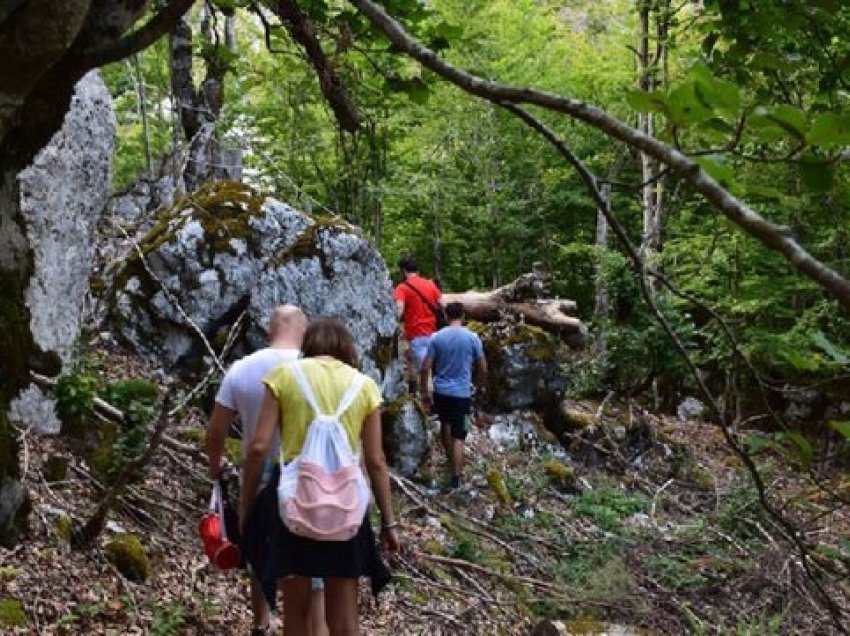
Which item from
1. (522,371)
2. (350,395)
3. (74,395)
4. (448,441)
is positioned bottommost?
(522,371)

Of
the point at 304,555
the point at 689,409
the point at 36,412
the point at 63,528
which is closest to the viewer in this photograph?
the point at 304,555

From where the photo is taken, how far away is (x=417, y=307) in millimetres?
10008

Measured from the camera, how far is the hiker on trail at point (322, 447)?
3707 mm

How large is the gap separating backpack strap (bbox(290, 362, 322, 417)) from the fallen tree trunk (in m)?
9.65

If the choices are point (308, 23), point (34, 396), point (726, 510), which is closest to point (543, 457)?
point (726, 510)

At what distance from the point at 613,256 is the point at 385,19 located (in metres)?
13.1

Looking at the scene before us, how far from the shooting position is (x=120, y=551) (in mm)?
5074

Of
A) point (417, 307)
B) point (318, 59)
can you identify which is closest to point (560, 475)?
point (417, 307)

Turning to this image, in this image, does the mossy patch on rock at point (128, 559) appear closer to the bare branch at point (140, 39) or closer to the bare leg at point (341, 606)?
the bare leg at point (341, 606)

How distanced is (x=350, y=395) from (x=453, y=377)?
541 cm

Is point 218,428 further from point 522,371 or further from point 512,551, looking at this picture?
point 522,371

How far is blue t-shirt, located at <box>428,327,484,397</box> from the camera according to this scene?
30.0 ft

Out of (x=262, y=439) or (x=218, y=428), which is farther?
(x=218, y=428)

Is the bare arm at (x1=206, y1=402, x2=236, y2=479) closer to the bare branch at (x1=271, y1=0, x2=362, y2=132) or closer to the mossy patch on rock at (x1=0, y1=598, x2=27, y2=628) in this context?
the mossy patch on rock at (x1=0, y1=598, x2=27, y2=628)
